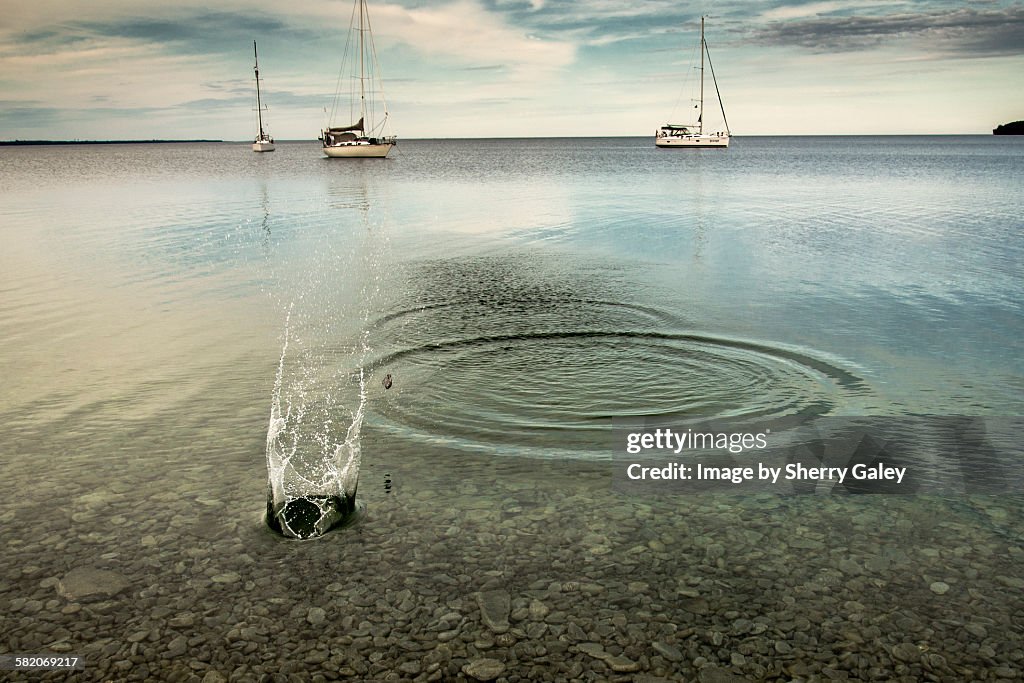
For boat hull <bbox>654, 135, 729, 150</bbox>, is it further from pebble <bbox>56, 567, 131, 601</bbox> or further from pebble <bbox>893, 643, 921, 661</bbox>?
pebble <bbox>56, 567, 131, 601</bbox>

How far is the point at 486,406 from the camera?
417 inches

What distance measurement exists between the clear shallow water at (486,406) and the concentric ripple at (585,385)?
6cm

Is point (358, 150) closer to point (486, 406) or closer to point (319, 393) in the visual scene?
point (319, 393)

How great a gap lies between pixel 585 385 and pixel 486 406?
65.5 inches

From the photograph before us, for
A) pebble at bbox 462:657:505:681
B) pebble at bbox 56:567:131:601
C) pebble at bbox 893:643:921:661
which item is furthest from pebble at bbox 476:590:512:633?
pebble at bbox 56:567:131:601

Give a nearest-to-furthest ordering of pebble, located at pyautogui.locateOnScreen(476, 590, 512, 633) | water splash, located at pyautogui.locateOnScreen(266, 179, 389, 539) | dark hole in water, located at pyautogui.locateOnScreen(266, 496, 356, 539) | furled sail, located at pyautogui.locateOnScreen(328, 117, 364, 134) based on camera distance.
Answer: pebble, located at pyautogui.locateOnScreen(476, 590, 512, 633) → dark hole in water, located at pyautogui.locateOnScreen(266, 496, 356, 539) → water splash, located at pyautogui.locateOnScreen(266, 179, 389, 539) → furled sail, located at pyautogui.locateOnScreen(328, 117, 364, 134)

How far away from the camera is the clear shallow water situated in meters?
Answer: 6.38

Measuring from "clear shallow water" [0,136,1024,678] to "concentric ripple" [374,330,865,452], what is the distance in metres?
0.06

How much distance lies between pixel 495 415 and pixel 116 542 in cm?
477

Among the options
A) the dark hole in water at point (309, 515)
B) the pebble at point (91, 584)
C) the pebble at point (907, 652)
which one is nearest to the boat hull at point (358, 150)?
the dark hole in water at point (309, 515)

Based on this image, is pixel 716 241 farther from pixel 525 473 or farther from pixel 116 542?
pixel 116 542

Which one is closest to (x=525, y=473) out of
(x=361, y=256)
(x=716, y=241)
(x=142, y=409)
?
(x=142, y=409)

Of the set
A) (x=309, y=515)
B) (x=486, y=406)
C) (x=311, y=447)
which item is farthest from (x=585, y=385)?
(x=309, y=515)

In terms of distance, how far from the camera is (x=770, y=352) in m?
13.3
